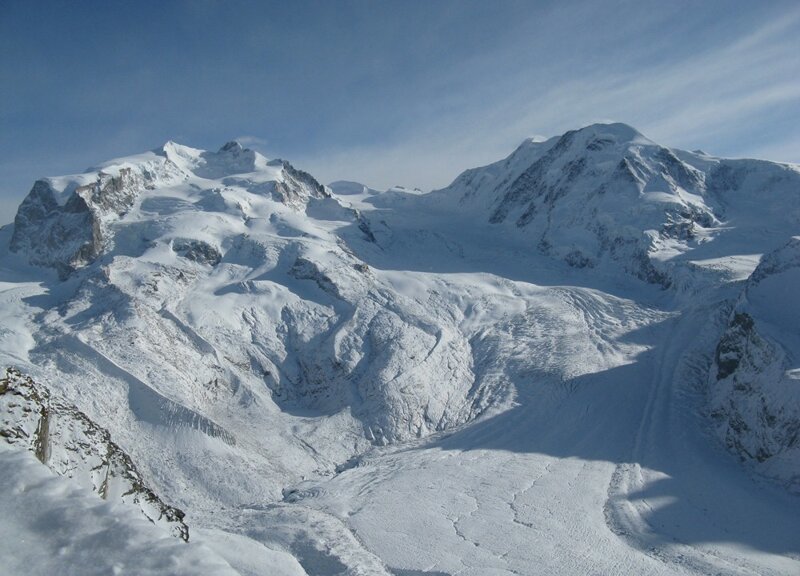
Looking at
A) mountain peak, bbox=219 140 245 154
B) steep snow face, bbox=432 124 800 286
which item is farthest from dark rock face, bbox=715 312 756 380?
mountain peak, bbox=219 140 245 154

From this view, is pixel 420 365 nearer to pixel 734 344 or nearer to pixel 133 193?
pixel 734 344

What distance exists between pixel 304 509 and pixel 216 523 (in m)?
5.39

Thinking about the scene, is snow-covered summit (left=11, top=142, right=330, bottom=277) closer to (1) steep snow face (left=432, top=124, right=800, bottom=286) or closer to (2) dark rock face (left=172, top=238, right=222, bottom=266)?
(2) dark rock face (left=172, top=238, right=222, bottom=266)

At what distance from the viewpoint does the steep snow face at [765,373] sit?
148ft

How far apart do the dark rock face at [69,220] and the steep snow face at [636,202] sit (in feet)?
220

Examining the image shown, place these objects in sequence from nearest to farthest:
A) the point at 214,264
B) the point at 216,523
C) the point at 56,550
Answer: the point at 56,550 → the point at 216,523 → the point at 214,264

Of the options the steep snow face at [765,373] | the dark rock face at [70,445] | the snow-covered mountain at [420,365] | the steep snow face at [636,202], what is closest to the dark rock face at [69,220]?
the snow-covered mountain at [420,365]

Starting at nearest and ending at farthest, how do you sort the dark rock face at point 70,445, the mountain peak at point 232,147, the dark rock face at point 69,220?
the dark rock face at point 70,445
the dark rock face at point 69,220
the mountain peak at point 232,147

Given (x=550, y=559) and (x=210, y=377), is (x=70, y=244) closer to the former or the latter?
(x=210, y=377)

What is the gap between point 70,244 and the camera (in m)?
75.5

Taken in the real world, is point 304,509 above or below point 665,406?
below

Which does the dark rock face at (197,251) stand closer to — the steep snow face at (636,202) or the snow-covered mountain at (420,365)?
the snow-covered mountain at (420,365)

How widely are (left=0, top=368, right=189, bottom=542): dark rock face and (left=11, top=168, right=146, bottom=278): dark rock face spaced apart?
6512cm

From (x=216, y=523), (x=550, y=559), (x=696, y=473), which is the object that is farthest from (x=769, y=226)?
(x=216, y=523)
